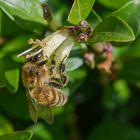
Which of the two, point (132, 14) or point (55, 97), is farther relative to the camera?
point (132, 14)

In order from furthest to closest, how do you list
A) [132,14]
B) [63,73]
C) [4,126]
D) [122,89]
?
1. [122,89]
2. [4,126]
3. [132,14]
4. [63,73]

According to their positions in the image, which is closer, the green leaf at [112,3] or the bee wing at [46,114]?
the bee wing at [46,114]

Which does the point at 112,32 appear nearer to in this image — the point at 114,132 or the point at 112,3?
the point at 112,3

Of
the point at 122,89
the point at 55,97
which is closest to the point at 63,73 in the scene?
the point at 55,97

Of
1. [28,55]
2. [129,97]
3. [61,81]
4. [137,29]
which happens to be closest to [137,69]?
[129,97]

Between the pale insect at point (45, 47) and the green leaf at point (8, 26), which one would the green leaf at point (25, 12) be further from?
the green leaf at point (8, 26)

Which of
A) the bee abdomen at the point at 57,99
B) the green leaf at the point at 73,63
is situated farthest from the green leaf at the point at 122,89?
the bee abdomen at the point at 57,99

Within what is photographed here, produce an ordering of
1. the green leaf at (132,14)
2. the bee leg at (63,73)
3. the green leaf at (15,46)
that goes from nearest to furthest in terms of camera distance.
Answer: the bee leg at (63,73)
the green leaf at (132,14)
the green leaf at (15,46)

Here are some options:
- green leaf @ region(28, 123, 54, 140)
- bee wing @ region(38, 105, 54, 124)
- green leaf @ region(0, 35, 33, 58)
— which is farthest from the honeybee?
green leaf @ region(28, 123, 54, 140)
